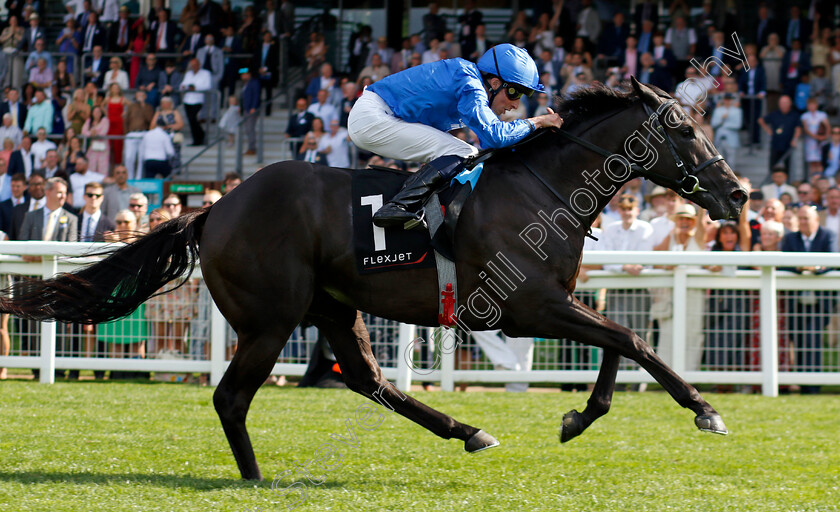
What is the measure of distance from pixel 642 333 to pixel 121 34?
11.3m

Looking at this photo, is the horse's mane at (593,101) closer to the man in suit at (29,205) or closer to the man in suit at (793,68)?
the man in suit at (29,205)

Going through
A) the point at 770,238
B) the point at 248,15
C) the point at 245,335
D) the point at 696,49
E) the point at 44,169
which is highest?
the point at 248,15

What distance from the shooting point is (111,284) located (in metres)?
5.01

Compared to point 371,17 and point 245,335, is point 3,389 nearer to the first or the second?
point 245,335

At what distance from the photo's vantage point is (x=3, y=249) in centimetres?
761

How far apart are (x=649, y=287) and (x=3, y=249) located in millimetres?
4895

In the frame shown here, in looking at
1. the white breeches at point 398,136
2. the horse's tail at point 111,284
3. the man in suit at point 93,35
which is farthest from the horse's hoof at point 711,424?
the man in suit at point 93,35

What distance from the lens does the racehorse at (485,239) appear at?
452 centimetres

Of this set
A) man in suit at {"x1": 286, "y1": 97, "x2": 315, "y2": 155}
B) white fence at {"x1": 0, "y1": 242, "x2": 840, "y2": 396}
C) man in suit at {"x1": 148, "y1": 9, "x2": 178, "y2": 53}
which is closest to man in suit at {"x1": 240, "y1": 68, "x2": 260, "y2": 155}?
man in suit at {"x1": 286, "y1": 97, "x2": 315, "y2": 155}

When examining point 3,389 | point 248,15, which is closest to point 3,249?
point 3,389

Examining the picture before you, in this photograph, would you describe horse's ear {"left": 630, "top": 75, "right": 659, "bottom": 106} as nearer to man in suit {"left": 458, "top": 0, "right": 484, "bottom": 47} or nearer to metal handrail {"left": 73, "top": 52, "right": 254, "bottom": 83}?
man in suit {"left": 458, "top": 0, "right": 484, "bottom": 47}

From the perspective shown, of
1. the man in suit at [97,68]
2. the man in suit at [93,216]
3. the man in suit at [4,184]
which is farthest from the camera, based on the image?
the man in suit at [97,68]

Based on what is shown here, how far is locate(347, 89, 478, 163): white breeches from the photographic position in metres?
4.74

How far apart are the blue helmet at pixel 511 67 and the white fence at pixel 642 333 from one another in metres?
3.11
